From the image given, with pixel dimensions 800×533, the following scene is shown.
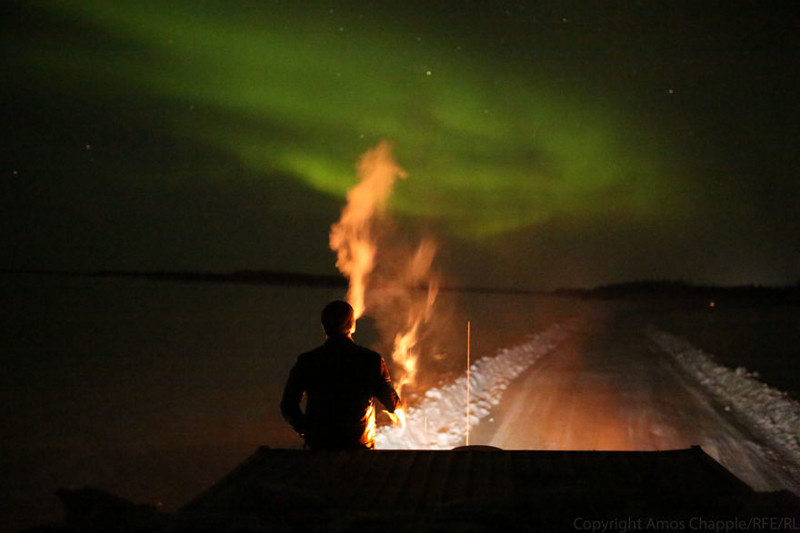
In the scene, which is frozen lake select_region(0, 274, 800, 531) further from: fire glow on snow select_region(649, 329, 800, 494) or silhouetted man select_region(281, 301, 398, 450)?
silhouetted man select_region(281, 301, 398, 450)

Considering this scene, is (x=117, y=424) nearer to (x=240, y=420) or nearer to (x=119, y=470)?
(x=240, y=420)

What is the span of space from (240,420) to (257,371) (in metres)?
7.97

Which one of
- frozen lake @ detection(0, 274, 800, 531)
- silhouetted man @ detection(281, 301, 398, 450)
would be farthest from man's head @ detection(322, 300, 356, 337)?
frozen lake @ detection(0, 274, 800, 531)

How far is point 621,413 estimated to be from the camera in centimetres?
1203

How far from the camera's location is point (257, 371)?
22.5 metres

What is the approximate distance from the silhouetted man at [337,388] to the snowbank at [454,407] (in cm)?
370

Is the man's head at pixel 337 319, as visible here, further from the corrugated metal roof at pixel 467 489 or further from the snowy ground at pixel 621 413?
the snowy ground at pixel 621 413

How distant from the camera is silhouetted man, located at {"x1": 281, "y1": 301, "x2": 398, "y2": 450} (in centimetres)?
452

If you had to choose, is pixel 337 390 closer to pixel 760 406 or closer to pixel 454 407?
pixel 454 407

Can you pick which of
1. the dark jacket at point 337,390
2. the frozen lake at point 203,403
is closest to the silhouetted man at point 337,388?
the dark jacket at point 337,390

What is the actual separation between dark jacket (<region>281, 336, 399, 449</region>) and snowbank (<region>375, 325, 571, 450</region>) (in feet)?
12.2

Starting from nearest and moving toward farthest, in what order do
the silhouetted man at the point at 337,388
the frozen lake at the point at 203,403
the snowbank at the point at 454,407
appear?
the silhouetted man at the point at 337,388 → the frozen lake at the point at 203,403 → the snowbank at the point at 454,407

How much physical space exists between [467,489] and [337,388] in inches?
56.9

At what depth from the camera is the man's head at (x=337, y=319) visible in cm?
456
